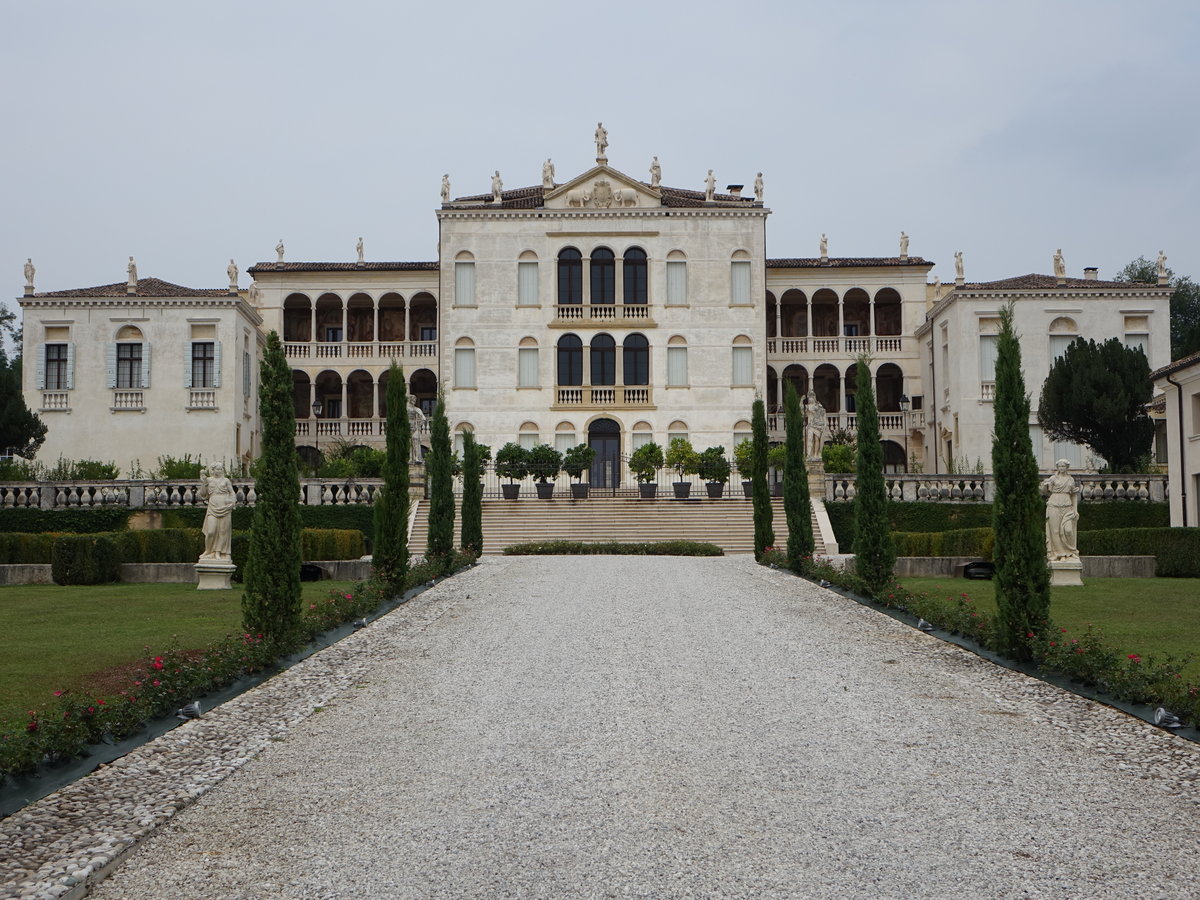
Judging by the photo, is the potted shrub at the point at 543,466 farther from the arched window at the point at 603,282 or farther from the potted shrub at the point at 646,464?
the arched window at the point at 603,282

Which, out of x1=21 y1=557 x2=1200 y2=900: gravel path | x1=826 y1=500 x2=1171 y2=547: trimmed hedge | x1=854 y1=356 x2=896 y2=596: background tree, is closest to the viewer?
x1=21 y1=557 x2=1200 y2=900: gravel path

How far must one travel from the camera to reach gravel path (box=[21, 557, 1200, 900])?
5.02m

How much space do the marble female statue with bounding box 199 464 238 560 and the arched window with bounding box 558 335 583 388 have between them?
28.2 m

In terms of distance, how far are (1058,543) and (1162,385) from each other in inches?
534

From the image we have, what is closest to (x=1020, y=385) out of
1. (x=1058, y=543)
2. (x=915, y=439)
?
(x=1058, y=543)

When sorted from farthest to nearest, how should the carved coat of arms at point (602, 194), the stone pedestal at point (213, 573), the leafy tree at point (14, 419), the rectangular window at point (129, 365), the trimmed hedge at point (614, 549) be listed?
1. the carved coat of arms at point (602, 194)
2. the rectangular window at point (129, 365)
3. the leafy tree at point (14, 419)
4. the trimmed hedge at point (614, 549)
5. the stone pedestal at point (213, 573)

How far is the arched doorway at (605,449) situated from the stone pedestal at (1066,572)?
27873 mm

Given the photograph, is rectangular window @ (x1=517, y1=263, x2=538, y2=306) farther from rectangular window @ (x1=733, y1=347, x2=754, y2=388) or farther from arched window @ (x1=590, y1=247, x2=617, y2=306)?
rectangular window @ (x1=733, y1=347, x2=754, y2=388)

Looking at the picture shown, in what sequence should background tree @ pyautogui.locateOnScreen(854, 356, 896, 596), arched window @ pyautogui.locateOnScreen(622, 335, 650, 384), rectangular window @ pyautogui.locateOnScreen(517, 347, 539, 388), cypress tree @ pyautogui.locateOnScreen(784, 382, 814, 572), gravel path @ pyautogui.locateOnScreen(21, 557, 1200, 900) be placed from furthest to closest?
arched window @ pyautogui.locateOnScreen(622, 335, 650, 384) < rectangular window @ pyautogui.locateOnScreen(517, 347, 539, 388) < cypress tree @ pyautogui.locateOnScreen(784, 382, 814, 572) < background tree @ pyautogui.locateOnScreen(854, 356, 896, 596) < gravel path @ pyautogui.locateOnScreen(21, 557, 1200, 900)

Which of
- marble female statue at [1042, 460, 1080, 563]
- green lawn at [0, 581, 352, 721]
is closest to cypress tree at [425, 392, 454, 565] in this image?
green lawn at [0, 581, 352, 721]

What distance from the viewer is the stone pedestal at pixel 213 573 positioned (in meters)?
18.0

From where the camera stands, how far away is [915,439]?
1908 inches

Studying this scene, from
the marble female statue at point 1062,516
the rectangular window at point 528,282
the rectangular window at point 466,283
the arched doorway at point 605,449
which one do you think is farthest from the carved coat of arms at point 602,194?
the marble female statue at point 1062,516

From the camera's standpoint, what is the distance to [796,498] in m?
21.9
